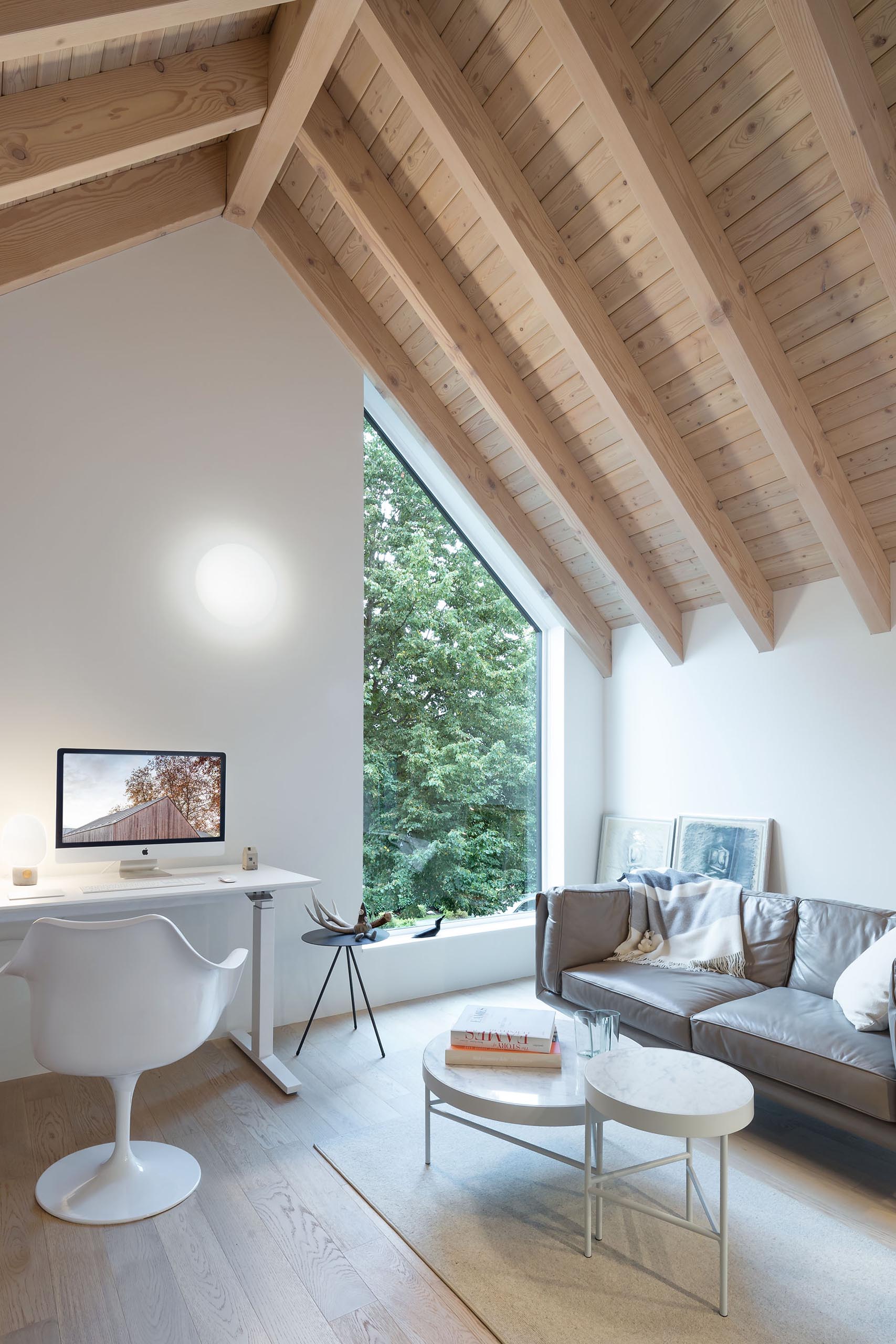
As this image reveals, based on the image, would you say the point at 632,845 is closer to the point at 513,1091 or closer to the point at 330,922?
the point at 330,922

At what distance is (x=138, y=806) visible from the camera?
313 centimetres

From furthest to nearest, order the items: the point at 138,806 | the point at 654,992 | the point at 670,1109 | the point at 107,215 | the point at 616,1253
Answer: the point at 107,215
the point at 138,806
the point at 654,992
the point at 616,1253
the point at 670,1109

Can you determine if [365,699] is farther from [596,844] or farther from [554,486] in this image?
[596,844]

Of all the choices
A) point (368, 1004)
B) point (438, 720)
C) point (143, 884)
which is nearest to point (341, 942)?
point (368, 1004)

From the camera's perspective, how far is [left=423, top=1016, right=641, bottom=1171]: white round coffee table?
6.74ft

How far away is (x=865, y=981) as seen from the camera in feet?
8.52

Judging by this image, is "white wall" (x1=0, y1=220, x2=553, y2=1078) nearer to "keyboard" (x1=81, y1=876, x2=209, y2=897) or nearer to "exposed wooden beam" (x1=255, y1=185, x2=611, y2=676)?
"exposed wooden beam" (x1=255, y1=185, x2=611, y2=676)

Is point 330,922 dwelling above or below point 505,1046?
above

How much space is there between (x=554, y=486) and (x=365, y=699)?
1.40m

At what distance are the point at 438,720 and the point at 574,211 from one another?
2464 millimetres

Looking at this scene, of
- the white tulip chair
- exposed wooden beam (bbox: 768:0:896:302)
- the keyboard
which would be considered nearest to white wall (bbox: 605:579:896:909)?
exposed wooden beam (bbox: 768:0:896:302)

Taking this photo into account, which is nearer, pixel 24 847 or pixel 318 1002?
pixel 24 847

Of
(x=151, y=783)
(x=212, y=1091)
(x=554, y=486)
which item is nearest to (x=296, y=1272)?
(x=212, y=1091)

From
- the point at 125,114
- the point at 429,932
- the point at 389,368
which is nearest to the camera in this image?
the point at 125,114
